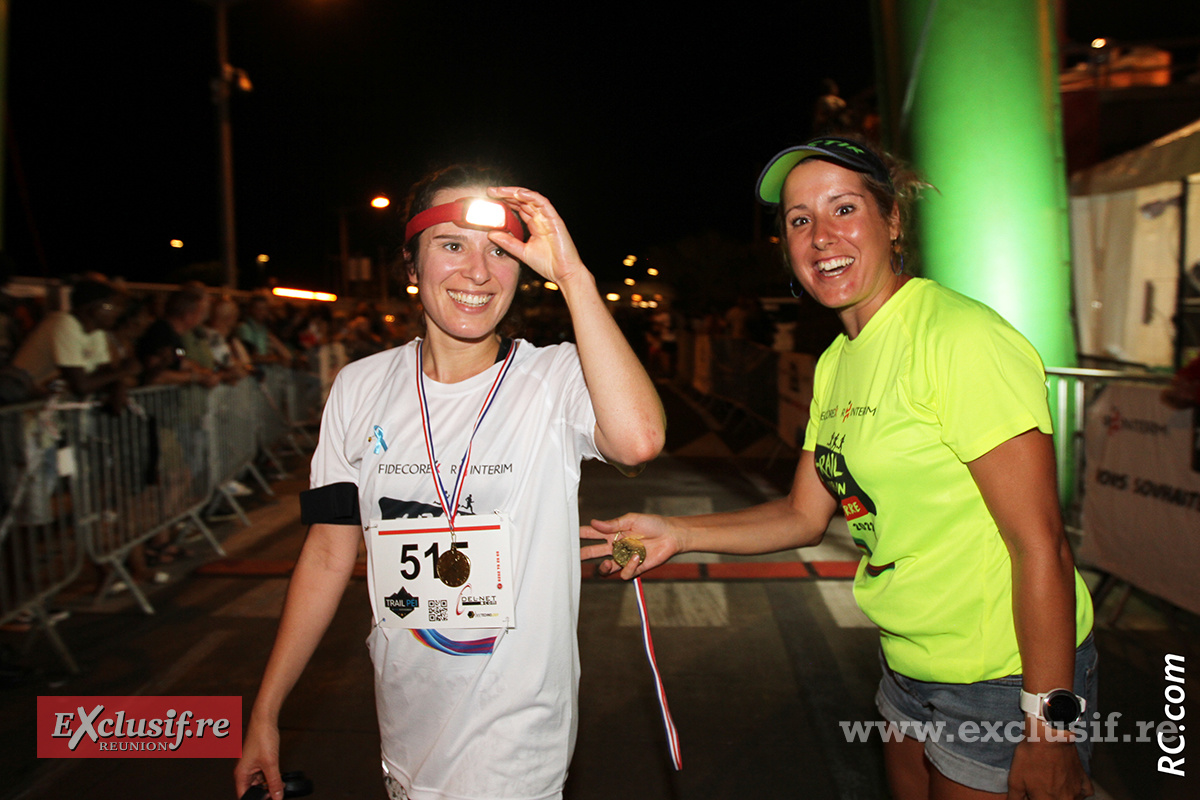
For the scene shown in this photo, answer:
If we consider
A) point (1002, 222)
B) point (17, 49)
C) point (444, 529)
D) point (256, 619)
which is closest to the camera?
point (444, 529)

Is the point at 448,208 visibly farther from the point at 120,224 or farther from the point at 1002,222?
the point at 120,224

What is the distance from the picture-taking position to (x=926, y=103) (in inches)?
265

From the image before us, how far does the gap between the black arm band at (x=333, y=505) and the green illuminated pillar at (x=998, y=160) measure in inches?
234

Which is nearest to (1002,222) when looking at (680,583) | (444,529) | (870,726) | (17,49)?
(680,583)

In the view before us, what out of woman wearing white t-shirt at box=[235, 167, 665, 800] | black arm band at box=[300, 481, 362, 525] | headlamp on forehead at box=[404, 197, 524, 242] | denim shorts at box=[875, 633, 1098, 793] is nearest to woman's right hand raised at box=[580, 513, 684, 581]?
woman wearing white t-shirt at box=[235, 167, 665, 800]

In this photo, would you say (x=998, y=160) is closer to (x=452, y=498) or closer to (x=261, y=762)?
(x=452, y=498)

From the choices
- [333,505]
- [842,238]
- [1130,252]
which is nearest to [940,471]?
[842,238]

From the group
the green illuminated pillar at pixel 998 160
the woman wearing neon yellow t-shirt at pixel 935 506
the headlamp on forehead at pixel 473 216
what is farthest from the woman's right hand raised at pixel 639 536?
the green illuminated pillar at pixel 998 160

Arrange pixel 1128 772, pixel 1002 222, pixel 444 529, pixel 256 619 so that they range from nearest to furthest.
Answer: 1. pixel 444 529
2. pixel 1128 772
3. pixel 256 619
4. pixel 1002 222

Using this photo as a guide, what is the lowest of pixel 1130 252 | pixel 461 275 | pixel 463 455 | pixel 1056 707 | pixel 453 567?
pixel 1056 707

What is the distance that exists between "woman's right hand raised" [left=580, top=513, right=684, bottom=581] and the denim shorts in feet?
2.43

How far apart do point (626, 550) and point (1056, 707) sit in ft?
3.42

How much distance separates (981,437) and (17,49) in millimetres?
29088

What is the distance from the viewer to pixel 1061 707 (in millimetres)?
1655
